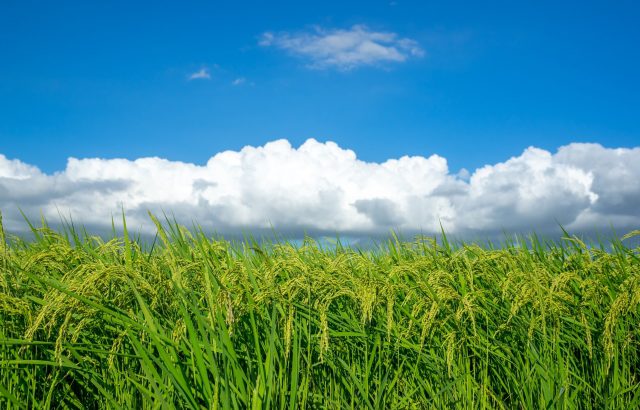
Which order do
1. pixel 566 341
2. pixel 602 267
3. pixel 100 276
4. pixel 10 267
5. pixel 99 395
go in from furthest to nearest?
pixel 602 267 < pixel 566 341 < pixel 10 267 < pixel 99 395 < pixel 100 276

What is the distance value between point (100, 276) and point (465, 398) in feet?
9.99

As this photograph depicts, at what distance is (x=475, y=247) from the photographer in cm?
636

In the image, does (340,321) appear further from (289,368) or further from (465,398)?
(465,398)

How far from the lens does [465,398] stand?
179 inches

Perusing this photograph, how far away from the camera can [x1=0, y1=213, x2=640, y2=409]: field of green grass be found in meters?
3.71

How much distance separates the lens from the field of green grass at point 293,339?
3.71 metres

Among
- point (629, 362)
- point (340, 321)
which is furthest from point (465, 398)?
point (629, 362)

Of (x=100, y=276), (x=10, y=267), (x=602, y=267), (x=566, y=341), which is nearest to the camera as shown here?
(x=100, y=276)

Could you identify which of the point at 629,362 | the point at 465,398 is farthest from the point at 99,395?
the point at 629,362

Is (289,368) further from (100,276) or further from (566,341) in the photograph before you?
(566,341)

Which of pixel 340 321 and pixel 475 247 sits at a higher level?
pixel 475 247

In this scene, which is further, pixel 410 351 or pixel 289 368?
pixel 410 351

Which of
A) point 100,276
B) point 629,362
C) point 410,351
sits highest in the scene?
point 100,276

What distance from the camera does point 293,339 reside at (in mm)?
4113
